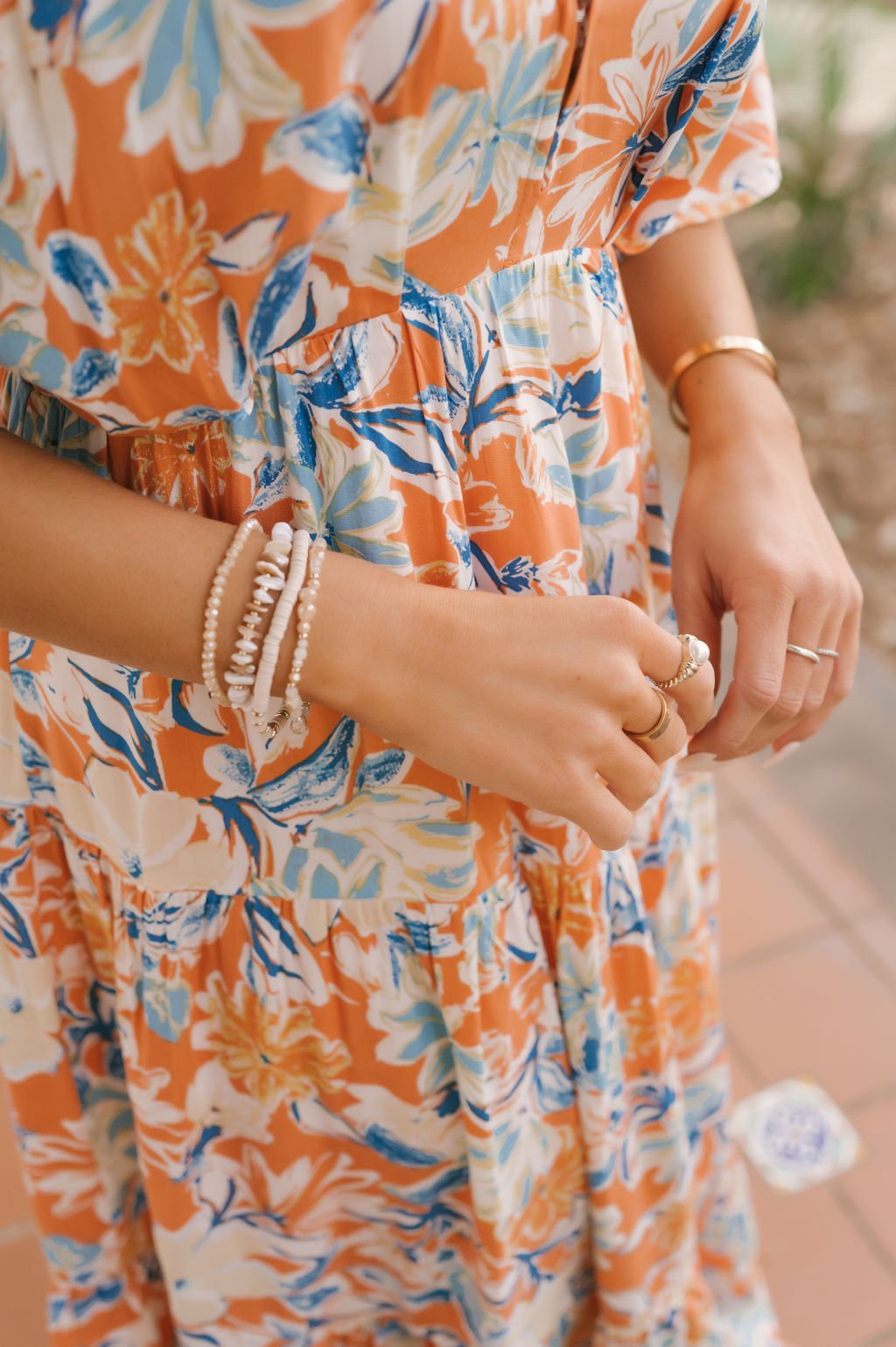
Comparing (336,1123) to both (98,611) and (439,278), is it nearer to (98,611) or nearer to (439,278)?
(98,611)

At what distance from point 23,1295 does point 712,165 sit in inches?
57.8

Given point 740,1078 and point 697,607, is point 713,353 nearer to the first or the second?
point 697,607

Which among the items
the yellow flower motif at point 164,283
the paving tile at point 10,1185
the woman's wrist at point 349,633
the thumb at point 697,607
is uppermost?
the yellow flower motif at point 164,283

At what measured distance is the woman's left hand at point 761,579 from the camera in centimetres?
77

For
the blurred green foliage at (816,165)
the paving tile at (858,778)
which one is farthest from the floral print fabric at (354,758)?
the blurred green foliage at (816,165)

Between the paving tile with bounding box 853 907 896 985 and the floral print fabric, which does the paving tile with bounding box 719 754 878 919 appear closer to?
the paving tile with bounding box 853 907 896 985

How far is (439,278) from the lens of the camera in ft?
2.02

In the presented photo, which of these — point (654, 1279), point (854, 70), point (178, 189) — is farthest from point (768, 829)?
point (854, 70)

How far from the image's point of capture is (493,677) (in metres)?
0.61

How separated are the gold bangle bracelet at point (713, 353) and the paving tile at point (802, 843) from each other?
1146 mm

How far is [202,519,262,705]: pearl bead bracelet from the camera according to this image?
0.58 m

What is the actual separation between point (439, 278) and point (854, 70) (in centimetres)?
375

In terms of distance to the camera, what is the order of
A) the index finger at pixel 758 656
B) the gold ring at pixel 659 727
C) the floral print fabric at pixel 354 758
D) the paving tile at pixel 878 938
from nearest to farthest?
the floral print fabric at pixel 354 758 → the gold ring at pixel 659 727 → the index finger at pixel 758 656 → the paving tile at pixel 878 938

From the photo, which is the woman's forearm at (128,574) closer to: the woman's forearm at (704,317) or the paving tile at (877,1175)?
the woman's forearm at (704,317)
